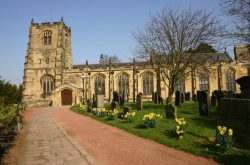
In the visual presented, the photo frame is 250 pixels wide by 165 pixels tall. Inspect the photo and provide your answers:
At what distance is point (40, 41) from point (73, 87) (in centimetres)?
1233

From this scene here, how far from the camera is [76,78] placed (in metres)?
50.5

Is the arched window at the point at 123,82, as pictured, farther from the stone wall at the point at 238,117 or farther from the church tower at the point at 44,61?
the stone wall at the point at 238,117

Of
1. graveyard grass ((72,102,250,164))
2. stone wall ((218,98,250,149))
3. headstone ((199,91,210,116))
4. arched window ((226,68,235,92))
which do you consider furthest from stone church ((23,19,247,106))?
stone wall ((218,98,250,149))

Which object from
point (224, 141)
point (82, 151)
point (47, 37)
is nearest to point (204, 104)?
point (224, 141)

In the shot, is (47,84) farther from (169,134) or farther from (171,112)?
(169,134)

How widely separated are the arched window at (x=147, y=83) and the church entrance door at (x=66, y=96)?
12829 millimetres

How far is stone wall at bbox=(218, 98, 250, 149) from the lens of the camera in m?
8.60

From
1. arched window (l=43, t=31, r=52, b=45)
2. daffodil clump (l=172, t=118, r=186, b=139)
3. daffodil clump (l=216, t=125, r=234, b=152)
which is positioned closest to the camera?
daffodil clump (l=216, t=125, r=234, b=152)

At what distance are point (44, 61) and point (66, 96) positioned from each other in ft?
28.8

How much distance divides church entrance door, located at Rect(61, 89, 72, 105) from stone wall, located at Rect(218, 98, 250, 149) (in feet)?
129

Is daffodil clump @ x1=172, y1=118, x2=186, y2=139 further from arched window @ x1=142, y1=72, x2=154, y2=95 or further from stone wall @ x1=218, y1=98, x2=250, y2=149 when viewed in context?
arched window @ x1=142, y1=72, x2=154, y2=95

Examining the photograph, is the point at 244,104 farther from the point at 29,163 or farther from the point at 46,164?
the point at 29,163

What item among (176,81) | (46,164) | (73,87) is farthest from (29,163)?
(73,87)

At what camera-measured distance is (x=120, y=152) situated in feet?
30.5
